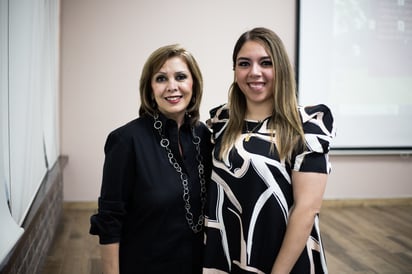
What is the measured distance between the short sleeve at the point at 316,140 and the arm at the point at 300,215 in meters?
0.03

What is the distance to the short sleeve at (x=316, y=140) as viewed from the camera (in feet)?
4.76

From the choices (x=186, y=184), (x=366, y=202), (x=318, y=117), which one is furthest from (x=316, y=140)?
(x=366, y=202)

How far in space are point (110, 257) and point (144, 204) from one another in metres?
0.20

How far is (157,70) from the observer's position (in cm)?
152

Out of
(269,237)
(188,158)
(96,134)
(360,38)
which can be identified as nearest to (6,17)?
(188,158)

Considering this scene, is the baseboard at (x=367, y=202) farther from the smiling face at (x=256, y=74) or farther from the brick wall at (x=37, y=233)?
the smiling face at (x=256, y=74)

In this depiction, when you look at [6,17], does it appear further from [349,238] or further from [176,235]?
[349,238]

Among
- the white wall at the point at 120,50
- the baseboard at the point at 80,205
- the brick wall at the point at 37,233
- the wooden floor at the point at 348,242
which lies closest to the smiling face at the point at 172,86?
the brick wall at the point at 37,233

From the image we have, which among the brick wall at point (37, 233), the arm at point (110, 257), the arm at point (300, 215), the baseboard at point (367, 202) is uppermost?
the arm at point (300, 215)

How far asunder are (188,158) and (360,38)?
377 cm

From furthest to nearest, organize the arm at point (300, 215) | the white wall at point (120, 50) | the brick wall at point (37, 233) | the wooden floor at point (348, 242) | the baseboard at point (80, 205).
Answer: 1. the baseboard at point (80, 205)
2. the white wall at point (120, 50)
3. the wooden floor at point (348, 242)
4. the brick wall at point (37, 233)
5. the arm at point (300, 215)

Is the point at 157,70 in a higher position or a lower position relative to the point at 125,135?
higher

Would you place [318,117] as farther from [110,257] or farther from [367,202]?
[367,202]

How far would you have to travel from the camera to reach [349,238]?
3746 millimetres
